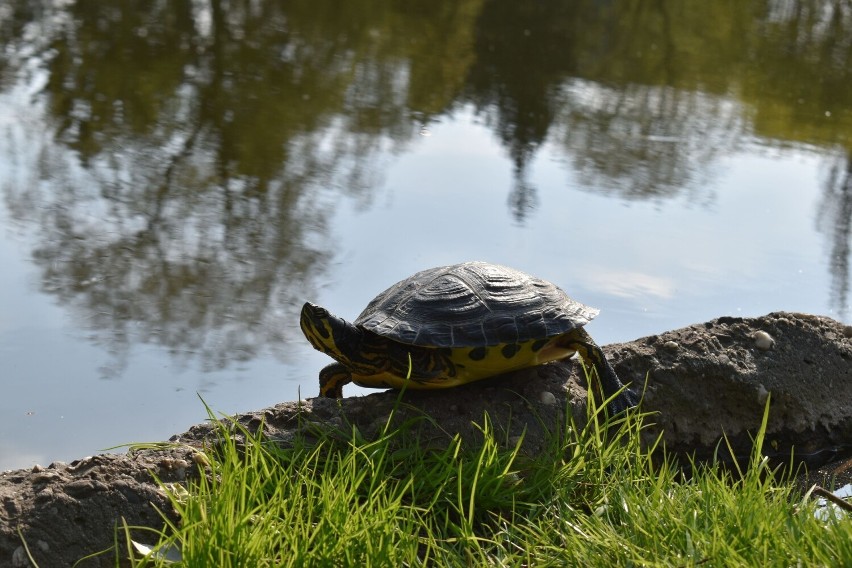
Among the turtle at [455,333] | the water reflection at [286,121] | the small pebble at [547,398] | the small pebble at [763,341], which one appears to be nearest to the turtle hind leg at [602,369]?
the turtle at [455,333]

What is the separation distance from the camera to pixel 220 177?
6.34 metres

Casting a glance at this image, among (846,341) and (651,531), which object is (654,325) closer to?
(846,341)

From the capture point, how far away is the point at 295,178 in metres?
6.45

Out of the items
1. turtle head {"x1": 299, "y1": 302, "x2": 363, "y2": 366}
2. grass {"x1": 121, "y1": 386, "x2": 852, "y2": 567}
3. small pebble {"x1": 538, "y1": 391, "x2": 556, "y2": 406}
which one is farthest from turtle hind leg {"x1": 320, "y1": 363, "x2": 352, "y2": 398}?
small pebble {"x1": 538, "y1": 391, "x2": 556, "y2": 406}

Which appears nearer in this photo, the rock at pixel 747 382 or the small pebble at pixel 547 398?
the small pebble at pixel 547 398

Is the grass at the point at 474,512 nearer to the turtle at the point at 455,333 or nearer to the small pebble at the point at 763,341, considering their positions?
the turtle at the point at 455,333

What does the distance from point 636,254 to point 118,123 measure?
3.76 metres

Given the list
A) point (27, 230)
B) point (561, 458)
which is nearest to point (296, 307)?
point (27, 230)

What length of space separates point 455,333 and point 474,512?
604 mm

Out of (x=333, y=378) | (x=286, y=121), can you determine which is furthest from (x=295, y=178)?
(x=333, y=378)

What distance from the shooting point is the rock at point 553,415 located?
261cm

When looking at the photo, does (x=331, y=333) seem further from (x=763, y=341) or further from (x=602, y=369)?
(x=763, y=341)

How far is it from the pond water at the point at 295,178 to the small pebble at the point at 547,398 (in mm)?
795

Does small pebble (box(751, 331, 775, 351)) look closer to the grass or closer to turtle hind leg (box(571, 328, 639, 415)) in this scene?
turtle hind leg (box(571, 328, 639, 415))
